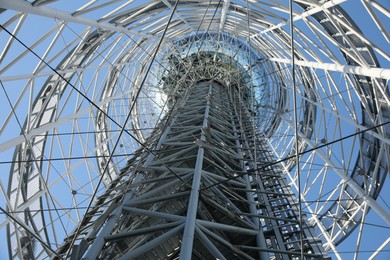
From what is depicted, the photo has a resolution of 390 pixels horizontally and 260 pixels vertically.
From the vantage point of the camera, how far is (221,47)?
4003 cm

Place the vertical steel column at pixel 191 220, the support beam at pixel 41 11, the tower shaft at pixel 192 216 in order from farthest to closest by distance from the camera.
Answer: the support beam at pixel 41 11 < the tower shaft at pixel 192 216 < the vertical steel column at pixel 191 220

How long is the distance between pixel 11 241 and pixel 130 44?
1718 cm

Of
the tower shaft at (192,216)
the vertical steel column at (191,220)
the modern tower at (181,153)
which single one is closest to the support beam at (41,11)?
the modern tower at (181,153)

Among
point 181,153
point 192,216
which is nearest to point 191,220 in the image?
point 192,216

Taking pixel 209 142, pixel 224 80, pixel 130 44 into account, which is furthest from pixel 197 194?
pixel 224 80

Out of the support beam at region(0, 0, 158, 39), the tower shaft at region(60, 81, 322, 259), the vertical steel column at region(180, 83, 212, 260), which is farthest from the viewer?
the support beam at region(0, 0, 158, 39)

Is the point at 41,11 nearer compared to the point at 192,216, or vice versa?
the point at 192,216

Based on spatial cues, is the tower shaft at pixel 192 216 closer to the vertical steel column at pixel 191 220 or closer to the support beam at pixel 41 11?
the vertical steel column at pixel 191 220

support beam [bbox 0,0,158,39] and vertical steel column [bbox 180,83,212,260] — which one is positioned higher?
support beam [bbox 0,0,158,39]

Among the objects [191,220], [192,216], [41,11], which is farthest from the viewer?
[41,11]

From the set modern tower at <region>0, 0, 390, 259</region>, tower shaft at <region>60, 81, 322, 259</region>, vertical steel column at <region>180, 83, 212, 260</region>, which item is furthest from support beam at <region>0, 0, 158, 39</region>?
vertical steel column at <region>180, 83, 212, 260</region>

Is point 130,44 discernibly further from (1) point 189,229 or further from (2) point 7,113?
(1) point 189,229

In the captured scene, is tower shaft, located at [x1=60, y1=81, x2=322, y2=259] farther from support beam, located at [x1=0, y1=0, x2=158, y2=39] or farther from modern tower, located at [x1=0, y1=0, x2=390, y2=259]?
support beam, located at [x1=0, y1=0, x2=158, y2=39]

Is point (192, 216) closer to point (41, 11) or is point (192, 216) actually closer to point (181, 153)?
point (181, 153)
